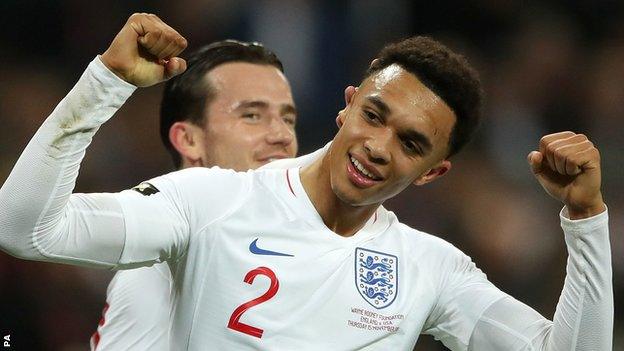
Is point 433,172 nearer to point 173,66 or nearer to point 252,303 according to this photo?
point 252,303

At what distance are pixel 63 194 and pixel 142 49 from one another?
1.16 feet

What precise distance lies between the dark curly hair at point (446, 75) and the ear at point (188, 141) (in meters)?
1.12

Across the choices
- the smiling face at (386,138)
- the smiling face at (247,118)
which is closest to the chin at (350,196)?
the smiling face at (386,138)

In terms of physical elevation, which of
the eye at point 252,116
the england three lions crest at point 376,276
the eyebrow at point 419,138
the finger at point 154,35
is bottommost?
the england three lions crest at point 376,276

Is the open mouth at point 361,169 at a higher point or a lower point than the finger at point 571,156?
lower

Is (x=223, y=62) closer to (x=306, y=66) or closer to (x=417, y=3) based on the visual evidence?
(x=306, y=66)

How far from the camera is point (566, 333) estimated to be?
2488mm

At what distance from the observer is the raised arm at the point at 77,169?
2.02 meters

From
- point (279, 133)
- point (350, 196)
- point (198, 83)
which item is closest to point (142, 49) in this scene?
point (350, 196)

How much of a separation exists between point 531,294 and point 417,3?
187 centimetres

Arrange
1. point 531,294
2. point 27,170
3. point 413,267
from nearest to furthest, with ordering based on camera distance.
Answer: point 27,170, point 413,267, point 531,294

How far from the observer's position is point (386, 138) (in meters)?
2.59

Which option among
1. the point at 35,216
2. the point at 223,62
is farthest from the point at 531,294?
the point at 35,216

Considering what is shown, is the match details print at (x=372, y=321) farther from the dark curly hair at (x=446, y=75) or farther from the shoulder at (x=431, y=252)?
the dark curly hair at (x=446, y=75)
